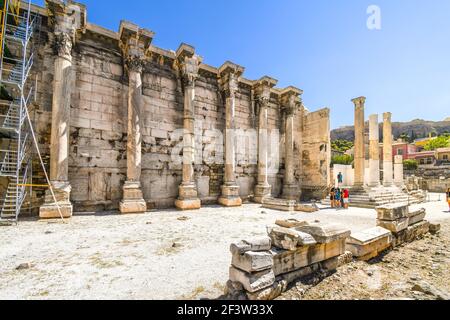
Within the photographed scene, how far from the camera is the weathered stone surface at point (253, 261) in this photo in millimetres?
2410

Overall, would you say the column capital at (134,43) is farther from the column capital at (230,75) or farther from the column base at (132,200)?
the column base at (132,200)

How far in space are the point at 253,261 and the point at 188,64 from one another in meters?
9.76

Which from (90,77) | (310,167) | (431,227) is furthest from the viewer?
(310,167)

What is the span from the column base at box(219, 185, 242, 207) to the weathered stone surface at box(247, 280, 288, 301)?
7.67 meters

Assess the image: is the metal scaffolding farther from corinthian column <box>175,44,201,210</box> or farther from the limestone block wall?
corinthian column <box>175,44,201,210</box>

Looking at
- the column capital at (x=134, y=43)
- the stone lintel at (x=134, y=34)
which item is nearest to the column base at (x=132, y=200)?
the column capital at (x=134, y=43)

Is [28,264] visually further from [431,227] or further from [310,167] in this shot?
[310,167]

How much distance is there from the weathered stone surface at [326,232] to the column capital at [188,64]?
345 inches

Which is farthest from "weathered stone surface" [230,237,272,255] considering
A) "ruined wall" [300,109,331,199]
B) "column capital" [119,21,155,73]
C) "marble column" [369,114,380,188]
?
"marble column" [369,114,380,188]

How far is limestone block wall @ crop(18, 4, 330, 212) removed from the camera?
7.84 metres

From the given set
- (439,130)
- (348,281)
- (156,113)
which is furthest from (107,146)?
(439,130)

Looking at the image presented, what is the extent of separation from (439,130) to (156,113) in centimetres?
9488

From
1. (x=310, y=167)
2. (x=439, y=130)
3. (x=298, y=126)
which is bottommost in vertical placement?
(x=310, y=167)

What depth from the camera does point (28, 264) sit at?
3.17m
